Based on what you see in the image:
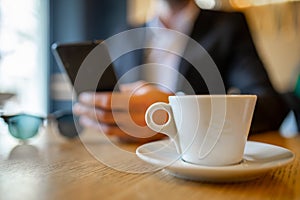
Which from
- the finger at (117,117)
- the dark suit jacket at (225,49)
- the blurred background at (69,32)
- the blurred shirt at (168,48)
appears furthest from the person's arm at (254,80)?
the blurred background at (69,32)

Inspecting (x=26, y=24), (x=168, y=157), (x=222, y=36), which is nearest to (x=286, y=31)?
(x=222, y=36)

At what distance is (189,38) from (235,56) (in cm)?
20

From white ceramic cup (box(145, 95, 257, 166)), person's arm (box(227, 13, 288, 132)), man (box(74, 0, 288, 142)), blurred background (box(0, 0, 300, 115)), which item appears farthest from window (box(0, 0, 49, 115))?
white ceramic cup (box(145, 95, 257, 166))

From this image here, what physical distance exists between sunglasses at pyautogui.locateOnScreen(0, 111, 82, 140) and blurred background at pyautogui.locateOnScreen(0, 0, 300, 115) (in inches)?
64.0

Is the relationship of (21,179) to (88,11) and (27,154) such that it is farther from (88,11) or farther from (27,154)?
(88,11)

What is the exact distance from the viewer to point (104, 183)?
0.37 metres

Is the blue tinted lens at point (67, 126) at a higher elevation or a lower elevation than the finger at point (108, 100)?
lower

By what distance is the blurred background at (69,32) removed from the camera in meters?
2.27

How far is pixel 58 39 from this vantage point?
249 cm

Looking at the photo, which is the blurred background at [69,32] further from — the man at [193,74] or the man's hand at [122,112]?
the man's hand at [122,112]

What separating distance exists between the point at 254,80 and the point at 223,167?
0.80 metres

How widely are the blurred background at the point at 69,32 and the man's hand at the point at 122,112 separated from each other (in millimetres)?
1647

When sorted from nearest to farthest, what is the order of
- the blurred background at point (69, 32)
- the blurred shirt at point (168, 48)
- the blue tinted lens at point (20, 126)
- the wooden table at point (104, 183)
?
the wooden table at point (104, 183) → the blue tinted lens at point (20, 126) → the blurred shirt at point (168, 48) → the blurred background at point (69, 32)

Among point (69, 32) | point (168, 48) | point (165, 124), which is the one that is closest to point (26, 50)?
point (69, 32)
